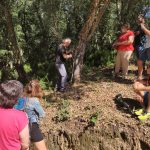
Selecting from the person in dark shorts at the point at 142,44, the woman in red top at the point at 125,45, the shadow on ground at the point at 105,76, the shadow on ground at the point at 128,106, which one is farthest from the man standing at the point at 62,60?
the person in dark shorts at the point at 142,44

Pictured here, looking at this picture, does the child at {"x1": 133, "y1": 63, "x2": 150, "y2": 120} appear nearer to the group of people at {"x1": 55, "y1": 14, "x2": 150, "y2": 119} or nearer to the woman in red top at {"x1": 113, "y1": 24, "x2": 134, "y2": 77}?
the group of people at {"x1": 55, "y1": 14, "x2": 150, "y2": 119}

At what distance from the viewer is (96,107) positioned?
9.61m

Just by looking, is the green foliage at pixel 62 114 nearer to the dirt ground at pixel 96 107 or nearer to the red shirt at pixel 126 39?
the dirt ground at pixel 96 107

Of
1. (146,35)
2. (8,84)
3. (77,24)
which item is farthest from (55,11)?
(8,84)

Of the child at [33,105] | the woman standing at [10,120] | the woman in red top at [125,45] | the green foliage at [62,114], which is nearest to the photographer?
the woman standing at [10,120]

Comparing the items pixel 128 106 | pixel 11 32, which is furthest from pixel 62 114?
pixel 11 32

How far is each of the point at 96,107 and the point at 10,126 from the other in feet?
17.4

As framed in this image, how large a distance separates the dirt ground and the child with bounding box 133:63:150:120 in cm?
14

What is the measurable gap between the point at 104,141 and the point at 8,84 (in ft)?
15.5

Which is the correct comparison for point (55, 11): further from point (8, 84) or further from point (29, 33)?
point (8, 84)

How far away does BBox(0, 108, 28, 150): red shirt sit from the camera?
14.5 feet

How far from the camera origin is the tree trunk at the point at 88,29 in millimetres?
10609

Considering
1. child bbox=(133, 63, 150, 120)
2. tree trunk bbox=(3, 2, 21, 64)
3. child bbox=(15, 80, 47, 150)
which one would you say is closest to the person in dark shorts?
child bbox=(133, 63, 150, 120)

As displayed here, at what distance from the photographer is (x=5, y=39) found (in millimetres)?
15570
